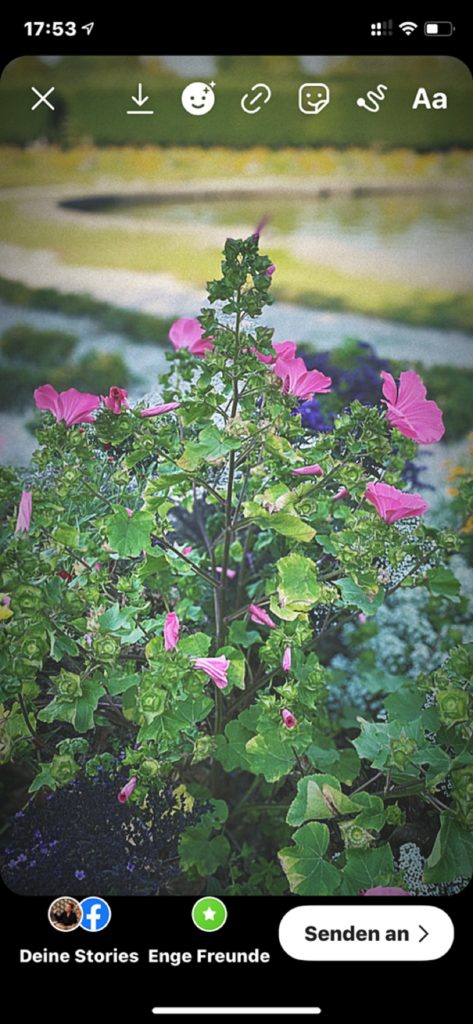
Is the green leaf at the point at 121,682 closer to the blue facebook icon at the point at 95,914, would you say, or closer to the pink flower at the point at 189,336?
the blue facebook icon at the point at 95,914

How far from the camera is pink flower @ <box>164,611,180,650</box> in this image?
1013mm

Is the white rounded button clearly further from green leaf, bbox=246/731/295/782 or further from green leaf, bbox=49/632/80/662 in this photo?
green leaf, bbox=49/632/80/662

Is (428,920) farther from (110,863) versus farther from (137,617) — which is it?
(137,617)

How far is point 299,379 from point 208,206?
241 mm

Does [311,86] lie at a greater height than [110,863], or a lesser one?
greater

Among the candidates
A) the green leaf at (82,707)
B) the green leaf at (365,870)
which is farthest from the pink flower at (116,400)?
the green leaf at (365,870)

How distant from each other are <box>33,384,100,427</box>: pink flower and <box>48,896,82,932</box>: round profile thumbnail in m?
0.56
